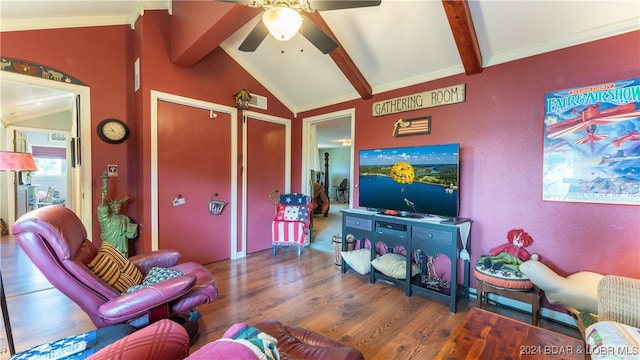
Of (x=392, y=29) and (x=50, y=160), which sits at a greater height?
(x=392, y=29)

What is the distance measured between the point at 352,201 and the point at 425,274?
4.35ft

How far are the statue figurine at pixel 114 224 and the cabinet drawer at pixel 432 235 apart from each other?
10.3 ft

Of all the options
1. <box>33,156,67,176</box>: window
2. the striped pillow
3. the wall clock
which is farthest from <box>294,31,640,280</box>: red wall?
<box>33,156,67,176</box>: window

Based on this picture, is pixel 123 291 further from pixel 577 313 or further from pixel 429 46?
pixel 429 46

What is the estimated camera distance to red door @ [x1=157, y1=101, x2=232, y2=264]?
10.2 ft

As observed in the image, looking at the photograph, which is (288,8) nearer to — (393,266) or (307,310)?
(307,310)

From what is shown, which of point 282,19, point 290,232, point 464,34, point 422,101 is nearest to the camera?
point 282,19

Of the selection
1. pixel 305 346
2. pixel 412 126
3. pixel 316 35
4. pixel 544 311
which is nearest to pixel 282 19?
pixel 316 35

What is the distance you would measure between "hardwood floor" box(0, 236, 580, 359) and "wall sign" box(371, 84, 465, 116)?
208 centimetres

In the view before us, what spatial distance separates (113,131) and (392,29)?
335 cm

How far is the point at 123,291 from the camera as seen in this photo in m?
1.68

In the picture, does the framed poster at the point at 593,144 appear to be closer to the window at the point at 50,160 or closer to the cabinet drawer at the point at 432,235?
the cabinet drawer at the point at 432,235

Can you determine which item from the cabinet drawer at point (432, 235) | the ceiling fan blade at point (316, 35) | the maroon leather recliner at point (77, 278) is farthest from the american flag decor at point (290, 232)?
the ceiling fan blade at point (316, 35)

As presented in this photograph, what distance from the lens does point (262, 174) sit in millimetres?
4105
